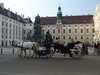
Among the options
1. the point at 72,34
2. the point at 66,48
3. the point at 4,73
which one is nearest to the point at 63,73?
the point at 4,73

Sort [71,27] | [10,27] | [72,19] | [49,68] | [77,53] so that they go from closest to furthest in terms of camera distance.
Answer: [49,68]
[77,53]
[10,27]
[71,27]
[72,19]

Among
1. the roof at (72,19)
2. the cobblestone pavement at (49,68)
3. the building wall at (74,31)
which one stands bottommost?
the cobblestone pavement at (49,68)

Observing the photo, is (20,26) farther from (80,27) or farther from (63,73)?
(63,73)

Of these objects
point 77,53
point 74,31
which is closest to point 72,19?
point 74,31

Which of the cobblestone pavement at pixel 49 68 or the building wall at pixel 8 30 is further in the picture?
the building wall at pixel 8 30

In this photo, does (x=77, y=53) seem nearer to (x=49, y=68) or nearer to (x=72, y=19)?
(x=49, y=68)

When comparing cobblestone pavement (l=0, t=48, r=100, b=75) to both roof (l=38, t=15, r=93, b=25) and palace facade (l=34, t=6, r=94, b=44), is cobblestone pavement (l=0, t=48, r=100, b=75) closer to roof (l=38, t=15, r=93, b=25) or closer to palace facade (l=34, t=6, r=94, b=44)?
palace facade (l=34, t=6, r=94, b=44)

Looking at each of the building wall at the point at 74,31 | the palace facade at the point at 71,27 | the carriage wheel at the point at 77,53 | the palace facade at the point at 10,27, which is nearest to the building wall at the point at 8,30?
the palace facade at the point at 10,27

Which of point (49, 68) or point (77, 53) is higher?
point (77, 53)

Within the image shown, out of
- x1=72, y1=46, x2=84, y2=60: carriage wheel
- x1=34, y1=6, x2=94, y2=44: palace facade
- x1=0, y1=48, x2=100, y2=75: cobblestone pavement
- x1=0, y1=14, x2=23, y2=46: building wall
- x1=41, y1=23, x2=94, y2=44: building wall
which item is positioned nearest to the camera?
x1=0, y1=48, x2=100, y2=75: cobblestone pavement

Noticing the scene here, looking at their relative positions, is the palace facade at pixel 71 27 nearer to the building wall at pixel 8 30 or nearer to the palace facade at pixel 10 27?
the palace facade at pixel 10 27

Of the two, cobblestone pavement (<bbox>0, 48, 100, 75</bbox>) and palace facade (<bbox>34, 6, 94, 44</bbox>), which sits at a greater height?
palace facade (<bbox>34, 6, 94, 44</bbox>)

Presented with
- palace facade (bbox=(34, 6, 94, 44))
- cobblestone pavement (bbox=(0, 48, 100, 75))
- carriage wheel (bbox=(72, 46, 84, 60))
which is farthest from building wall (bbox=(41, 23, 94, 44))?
cobblestone pavement (bbox=(0, 48, 100, 75))

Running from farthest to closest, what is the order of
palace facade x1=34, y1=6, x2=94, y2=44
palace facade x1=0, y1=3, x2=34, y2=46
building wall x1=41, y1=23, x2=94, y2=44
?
1. palace facade x1=34, y1=6, x2=94, y2=44
2. building wall x1=41, y1=23, x2=94, y2=44
3. palace facade x1=0, y1=3, x2=34, y2=46
